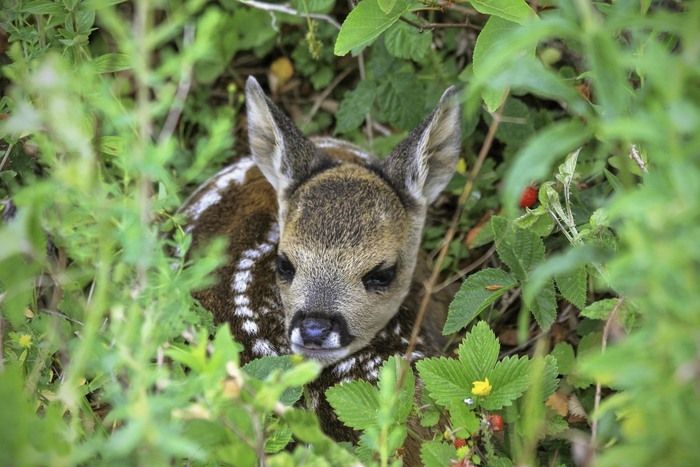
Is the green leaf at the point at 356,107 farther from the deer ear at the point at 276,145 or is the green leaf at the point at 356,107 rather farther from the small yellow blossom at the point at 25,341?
the small yellow blossom at the point at 25,341

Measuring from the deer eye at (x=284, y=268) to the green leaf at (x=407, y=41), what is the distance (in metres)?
1.09

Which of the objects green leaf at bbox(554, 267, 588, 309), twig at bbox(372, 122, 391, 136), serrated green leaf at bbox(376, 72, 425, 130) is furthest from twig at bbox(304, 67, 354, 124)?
green leaf at bbox(554, 267, 588, 309)

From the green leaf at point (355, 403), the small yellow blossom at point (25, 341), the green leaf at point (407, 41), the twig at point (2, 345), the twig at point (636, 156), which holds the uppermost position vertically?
the twig at point (636, 156)

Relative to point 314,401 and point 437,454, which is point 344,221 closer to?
point 314,401

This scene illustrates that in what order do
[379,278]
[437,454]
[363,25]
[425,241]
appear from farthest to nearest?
[425,241] < [379,278] < [363,25] < [437,454]

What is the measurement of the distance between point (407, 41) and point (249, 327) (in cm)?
149

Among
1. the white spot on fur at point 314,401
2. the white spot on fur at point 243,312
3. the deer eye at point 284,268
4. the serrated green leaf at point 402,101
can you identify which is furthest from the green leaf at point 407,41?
the white spot on fur at point 314,401

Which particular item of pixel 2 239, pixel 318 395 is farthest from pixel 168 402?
pixel 318 395

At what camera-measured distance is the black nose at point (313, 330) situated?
360cm

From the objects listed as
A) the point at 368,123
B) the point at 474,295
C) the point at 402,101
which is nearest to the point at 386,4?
the point at 474,295

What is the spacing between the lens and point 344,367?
3.75 metres

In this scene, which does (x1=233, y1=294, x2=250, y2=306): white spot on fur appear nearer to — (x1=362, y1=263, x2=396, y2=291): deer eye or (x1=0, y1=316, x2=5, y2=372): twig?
(x1=362, y1=263, x2=396, y2=291): deer eye

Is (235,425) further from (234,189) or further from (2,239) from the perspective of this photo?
(234,189)

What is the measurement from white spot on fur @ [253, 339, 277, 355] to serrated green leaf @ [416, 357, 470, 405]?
0.80m
